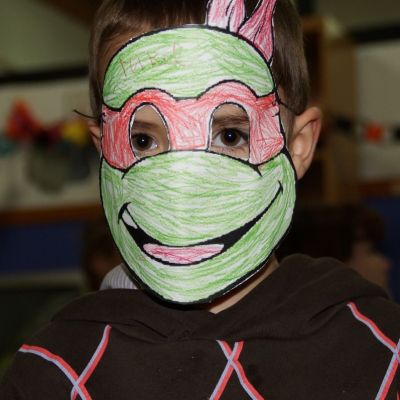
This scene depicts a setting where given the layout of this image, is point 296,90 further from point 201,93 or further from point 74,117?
point 74,117

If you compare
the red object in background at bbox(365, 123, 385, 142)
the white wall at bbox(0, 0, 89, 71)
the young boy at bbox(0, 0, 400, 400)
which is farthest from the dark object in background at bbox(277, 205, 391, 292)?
the white wall at bbox(0, 0, 89, 71)

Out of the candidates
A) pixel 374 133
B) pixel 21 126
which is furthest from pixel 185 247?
pixel 21 126

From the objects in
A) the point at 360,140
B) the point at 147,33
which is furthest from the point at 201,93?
the point at 360,140

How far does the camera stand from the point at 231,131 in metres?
1.04

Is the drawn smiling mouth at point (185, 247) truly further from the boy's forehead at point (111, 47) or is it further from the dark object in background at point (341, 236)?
the dark object in background at point (341, 236)

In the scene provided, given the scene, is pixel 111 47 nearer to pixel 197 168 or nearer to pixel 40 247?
pixel 197 168

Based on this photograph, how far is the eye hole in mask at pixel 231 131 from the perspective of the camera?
3.35 feet

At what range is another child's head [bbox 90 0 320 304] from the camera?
998 millimetres

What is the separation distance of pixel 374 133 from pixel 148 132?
1.90 m

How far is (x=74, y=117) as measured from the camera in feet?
10.7

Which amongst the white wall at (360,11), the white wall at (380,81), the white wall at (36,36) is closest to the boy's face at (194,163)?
the white wall at (380,81)

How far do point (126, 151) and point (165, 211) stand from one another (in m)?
0.12

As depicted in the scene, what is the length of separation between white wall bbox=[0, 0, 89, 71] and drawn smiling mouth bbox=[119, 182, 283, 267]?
3.63 metres

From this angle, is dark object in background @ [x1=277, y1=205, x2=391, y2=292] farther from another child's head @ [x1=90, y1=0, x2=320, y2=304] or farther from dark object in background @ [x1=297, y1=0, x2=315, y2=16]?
dark object in background @ [x1=297, y1=0, x2=315, y2=16]
